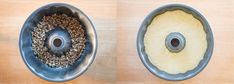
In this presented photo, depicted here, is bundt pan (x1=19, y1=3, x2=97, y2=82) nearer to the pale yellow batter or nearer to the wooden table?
the wooden table

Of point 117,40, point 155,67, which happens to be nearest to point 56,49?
point 117,40

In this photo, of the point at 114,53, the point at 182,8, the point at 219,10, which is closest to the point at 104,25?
the point at 114,53

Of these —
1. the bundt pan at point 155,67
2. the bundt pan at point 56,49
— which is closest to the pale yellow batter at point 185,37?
the bundt pan at point 155,67

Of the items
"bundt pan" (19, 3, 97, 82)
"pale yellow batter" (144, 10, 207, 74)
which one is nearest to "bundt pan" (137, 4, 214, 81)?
"pale yellow batter" (144, 10, 207, 74)

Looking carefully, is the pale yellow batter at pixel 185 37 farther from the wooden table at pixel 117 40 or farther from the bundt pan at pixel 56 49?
the bundt pan at pixel 56 49
